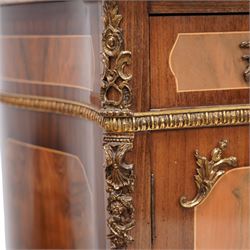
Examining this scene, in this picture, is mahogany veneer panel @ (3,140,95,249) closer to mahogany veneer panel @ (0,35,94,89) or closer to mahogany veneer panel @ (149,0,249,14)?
mahogany veneer panel @ (0,35,94,89)

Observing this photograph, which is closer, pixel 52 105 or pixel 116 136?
pixel 116 136

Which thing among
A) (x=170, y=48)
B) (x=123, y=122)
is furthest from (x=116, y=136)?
(x=170, y=48)

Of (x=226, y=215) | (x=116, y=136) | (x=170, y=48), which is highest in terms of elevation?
(x=170, y=48)

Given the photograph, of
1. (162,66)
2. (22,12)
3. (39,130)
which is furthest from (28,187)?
(162,66)

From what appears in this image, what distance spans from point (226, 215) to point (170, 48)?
23cm

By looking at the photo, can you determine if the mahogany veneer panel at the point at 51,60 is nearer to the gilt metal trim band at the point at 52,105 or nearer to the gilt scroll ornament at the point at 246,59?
the gilt metal trim band at the point at 52,105

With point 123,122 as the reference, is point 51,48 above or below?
above

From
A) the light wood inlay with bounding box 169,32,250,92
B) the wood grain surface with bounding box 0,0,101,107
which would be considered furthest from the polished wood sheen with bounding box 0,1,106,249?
the light wood inlay with bounding box 169,32,250,92

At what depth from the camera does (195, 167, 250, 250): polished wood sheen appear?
756 mm

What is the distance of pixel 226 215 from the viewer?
766 mm

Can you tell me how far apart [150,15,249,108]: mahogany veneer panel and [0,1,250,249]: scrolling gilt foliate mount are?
12 mm

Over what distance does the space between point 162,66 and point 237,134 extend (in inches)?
5.4

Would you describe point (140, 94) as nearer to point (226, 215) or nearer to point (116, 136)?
point (116, 136)

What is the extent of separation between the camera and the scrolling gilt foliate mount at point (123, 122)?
0.68 metres
